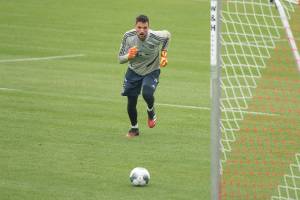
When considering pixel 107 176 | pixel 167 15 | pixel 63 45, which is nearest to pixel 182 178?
pixel 107 176

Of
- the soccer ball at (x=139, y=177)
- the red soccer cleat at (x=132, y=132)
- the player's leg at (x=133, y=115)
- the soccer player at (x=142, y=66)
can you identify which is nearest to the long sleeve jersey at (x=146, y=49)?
the soccer player at (x=142, y=66)

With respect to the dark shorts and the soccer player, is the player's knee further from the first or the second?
the dark shorts

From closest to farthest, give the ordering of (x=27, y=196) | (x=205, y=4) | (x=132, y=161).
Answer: (x=27, y=196) < (x=132, y=161) < (x=205, y=4)

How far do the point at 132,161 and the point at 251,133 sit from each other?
123 inches

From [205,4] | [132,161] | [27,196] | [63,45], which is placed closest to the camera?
[27,196]

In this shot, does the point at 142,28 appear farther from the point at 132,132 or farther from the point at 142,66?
the point at 132,132

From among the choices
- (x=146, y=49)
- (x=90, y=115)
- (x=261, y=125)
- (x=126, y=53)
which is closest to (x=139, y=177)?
(x=126, y=53)

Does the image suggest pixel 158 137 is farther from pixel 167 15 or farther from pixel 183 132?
pixel 167 15

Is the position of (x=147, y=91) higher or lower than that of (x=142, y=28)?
lower

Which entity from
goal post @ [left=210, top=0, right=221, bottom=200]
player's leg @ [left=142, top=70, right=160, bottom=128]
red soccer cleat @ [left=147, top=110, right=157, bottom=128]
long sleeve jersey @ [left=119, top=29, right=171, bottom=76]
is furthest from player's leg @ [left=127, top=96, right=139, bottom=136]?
goal post @ [left=210, top=0, right=221, bottom=200]

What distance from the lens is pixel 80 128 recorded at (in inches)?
608

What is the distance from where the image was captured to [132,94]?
15.1 m

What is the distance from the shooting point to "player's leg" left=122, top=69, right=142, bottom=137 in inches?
591

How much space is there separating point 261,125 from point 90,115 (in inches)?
129
